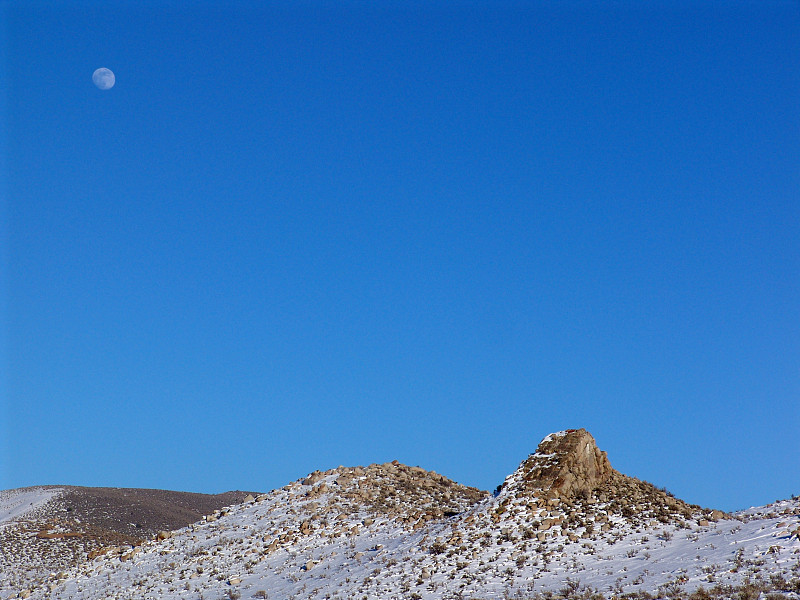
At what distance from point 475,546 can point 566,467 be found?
7.66m

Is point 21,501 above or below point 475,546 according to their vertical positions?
above

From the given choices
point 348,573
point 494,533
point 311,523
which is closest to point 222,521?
point 311,523

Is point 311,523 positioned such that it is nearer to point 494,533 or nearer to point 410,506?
point 410,506

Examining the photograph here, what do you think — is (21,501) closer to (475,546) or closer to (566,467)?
(475,546)

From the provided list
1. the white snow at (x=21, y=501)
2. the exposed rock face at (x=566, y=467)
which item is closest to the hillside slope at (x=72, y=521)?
the white snow at (x=21, y=501)

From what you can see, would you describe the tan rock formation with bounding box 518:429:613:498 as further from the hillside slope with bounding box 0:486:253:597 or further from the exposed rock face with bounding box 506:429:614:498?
the hillside slope with bounding box 0:486:253:597

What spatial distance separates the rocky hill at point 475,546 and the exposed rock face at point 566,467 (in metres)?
0.07

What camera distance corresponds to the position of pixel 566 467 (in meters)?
35.7

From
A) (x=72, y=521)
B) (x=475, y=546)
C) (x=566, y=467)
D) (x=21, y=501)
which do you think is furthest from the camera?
(x=21, y=501)

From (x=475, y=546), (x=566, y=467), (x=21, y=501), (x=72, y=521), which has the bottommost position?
(x=475, y=546)

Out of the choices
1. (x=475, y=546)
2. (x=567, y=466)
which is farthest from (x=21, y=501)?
(x=567, y=466)

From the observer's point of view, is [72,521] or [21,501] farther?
[21,501]

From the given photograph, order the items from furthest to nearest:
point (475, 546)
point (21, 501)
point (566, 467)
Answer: point (21, 501) < point (566, 467) < point (475, 546)

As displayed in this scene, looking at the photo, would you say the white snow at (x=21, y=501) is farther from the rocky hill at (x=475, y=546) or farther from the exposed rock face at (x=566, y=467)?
the exposed rock face at (x=566, y=467)
